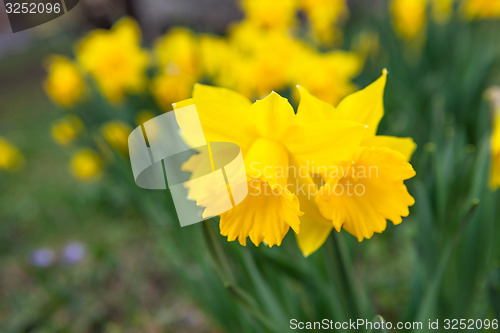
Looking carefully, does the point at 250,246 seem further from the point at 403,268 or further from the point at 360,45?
the point at 360,45

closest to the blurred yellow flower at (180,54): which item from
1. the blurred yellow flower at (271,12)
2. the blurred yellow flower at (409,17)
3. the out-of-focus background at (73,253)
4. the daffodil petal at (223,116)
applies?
the blurred yellow flower at (271,12)

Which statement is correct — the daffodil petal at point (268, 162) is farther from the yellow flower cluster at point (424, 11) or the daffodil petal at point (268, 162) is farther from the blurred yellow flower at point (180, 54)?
the yellow flower cluster at point (424, 11)

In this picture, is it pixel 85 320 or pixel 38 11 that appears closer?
pixel 38 11

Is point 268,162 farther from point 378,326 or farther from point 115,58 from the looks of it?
point 115,58

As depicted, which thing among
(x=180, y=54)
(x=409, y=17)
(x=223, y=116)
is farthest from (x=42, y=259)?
(x=409, y=17)

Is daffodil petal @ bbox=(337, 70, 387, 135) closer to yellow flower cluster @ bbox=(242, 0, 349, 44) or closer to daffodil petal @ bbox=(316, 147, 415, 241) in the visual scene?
daffodil petal @ bbox=(316, 147, 415, 241)

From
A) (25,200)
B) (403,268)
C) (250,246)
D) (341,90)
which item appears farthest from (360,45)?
(25,200)
